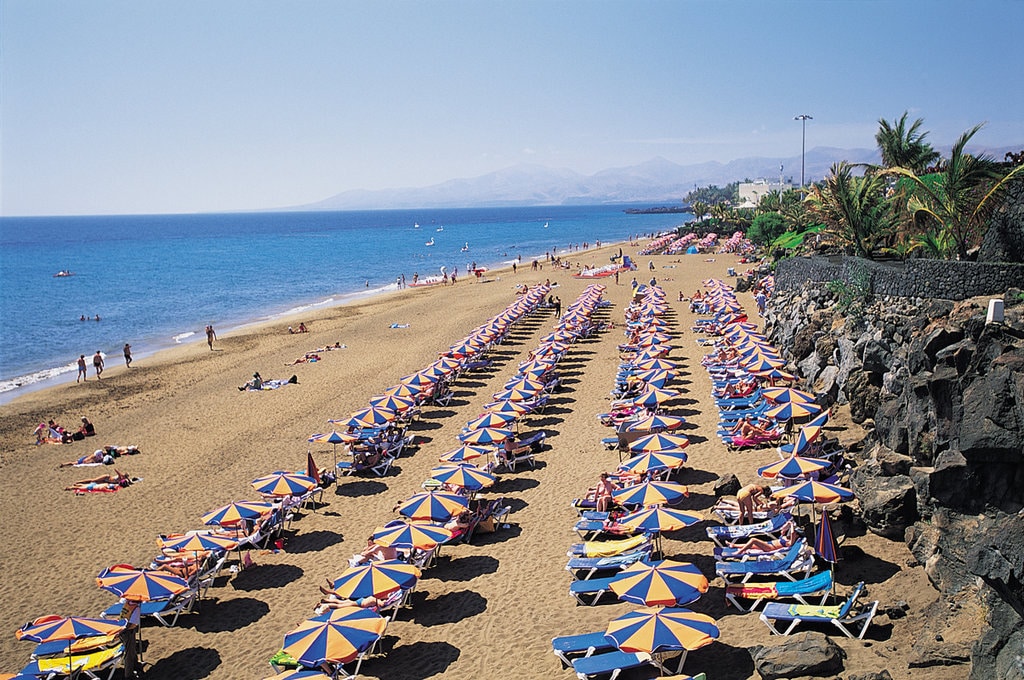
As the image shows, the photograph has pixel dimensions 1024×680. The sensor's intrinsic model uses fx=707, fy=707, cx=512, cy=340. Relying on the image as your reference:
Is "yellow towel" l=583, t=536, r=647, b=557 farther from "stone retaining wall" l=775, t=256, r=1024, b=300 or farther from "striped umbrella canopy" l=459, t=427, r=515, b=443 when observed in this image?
"stone retaining wall" l=775, t=256, r=1024, b=300

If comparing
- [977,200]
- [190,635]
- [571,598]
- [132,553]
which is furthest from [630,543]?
[977,200]

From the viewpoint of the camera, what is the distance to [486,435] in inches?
633

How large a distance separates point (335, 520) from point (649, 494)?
6.43 m

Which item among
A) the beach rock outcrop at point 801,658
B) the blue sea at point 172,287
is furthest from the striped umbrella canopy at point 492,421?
the blue sea at point 172,287

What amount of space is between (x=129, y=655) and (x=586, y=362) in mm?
18397

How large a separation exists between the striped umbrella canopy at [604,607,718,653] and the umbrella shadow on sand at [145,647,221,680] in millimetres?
5668

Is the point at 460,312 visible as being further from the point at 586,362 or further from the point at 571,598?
the point at 571,598

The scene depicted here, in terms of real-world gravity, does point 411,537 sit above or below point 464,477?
below

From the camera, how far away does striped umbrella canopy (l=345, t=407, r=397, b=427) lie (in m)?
17.7

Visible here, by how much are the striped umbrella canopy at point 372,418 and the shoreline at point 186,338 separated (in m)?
17.4

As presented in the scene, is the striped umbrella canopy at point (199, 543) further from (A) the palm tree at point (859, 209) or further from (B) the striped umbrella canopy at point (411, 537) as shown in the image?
(A) the palm tree at point (859, 209)

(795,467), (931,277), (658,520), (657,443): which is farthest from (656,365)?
(658,520)

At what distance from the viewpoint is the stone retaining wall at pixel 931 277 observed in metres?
13.6

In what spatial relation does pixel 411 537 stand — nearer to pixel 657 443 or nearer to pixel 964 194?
pixel 657 443
